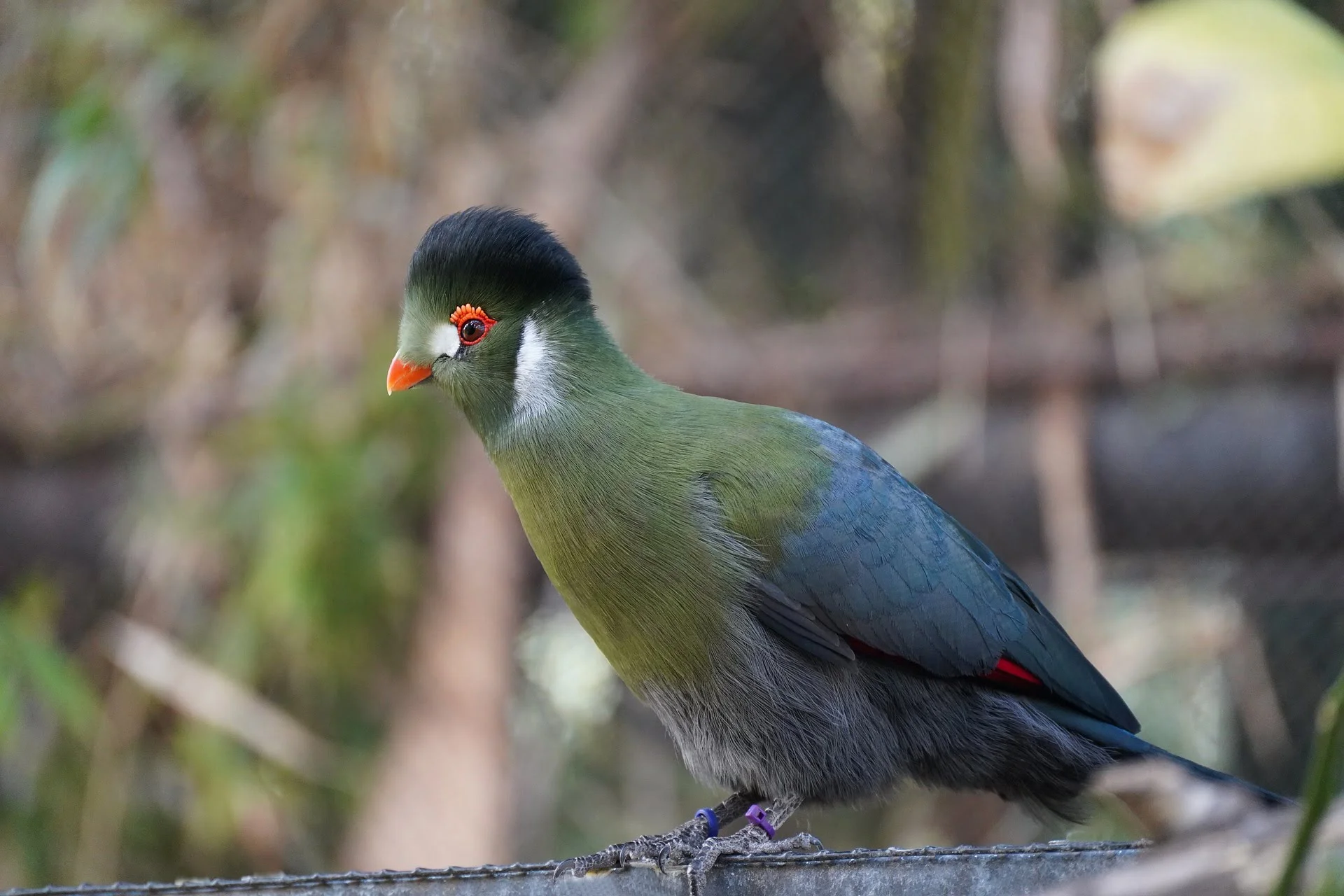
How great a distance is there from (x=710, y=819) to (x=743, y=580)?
1.12 feet

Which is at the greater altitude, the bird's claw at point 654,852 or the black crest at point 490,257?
the black crest at point 490,257

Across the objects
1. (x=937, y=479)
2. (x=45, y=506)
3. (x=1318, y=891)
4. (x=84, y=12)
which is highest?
(x=84, y=12)

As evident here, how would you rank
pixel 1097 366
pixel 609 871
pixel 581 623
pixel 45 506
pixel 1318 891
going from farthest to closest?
pixel 45 506 < pixel 1097 366 < pixel 581 623 < pixel 609 871 < pixel 1318 891

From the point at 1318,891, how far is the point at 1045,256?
11.5 ft

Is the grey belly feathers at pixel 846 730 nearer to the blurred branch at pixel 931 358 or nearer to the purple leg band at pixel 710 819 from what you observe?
the purple leg band at pixel 710 819

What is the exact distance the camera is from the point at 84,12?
3857 mm

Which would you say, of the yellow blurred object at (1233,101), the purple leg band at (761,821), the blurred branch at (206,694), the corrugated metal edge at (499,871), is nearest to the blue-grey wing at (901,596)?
the purple leg band at (761,821)

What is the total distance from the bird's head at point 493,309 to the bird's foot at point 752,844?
639 millimetres

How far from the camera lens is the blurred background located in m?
3.54

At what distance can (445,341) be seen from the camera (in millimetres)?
1956

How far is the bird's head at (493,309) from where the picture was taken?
191 centimetres

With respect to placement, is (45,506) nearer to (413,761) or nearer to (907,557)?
(413,761)

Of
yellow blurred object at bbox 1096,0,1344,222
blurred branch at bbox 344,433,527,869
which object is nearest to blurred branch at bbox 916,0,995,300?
blurred branch at bbox 344,433,527,869

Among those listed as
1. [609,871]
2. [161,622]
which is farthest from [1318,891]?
[161,622]
